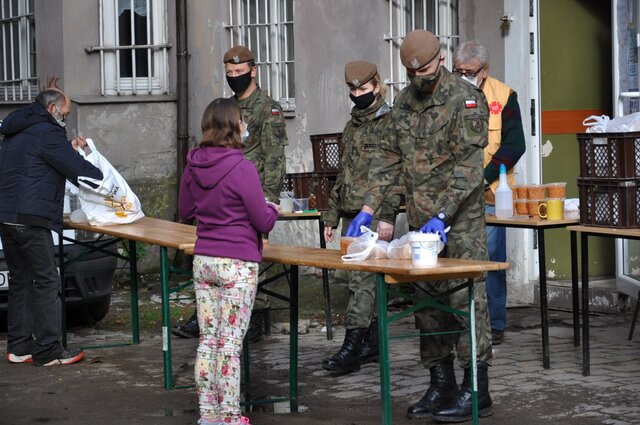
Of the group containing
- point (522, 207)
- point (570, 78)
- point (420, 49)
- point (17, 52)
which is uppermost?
point (17, 52)

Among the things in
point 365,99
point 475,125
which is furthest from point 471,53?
point 475,125

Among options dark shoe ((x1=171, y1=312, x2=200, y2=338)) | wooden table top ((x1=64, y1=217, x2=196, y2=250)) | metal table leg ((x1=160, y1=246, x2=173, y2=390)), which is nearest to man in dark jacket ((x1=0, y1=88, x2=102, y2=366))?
wooden table top ((x1=64, y1=217, x2=196, y2=250))

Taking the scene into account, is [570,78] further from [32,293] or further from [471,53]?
[32,293]

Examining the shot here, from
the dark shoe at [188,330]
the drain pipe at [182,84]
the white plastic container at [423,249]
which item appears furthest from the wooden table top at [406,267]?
the drain pipe at [182,84]

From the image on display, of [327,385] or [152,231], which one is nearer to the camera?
[327,385]

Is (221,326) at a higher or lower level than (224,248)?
lower

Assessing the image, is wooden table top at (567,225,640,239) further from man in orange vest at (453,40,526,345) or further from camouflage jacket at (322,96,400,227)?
camouflage jacket at (322,96,400,227)

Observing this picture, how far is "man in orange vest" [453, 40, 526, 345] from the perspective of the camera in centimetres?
919

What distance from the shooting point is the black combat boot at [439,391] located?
7.31 meters

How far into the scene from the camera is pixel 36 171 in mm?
9062

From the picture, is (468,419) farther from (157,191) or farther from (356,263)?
(157,191)

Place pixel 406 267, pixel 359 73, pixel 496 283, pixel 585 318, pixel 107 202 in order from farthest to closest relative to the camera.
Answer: pixel 496 283 → pixel 107 202 → pixel 359 73 → pixel 585 318 → pixel 406 267

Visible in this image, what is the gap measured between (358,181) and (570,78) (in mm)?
3358

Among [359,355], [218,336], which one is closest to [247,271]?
[218,336]
